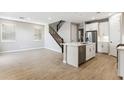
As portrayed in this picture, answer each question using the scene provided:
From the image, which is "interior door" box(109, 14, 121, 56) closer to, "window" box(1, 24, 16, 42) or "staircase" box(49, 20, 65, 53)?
"staircase" box(49, 20, 65, 53)

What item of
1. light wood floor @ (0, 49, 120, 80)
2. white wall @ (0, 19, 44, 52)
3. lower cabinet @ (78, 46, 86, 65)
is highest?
white wall @ (0, 19, 44, 52)

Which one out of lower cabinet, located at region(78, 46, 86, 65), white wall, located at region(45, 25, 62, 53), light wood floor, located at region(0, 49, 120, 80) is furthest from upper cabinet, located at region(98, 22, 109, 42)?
white wall, located at region(45, 25, 62, 53)

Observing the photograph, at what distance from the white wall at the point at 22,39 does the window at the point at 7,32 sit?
0.21m

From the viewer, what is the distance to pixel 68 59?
3.87 metres

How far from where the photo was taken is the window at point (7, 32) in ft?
20.8

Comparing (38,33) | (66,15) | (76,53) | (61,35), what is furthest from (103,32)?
(38,33)

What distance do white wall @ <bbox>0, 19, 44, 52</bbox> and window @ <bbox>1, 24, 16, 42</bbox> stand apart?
→ 21cm

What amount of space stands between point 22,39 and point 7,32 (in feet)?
3.58

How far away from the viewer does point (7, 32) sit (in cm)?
658

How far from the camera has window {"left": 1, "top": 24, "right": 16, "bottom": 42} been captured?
632cm
